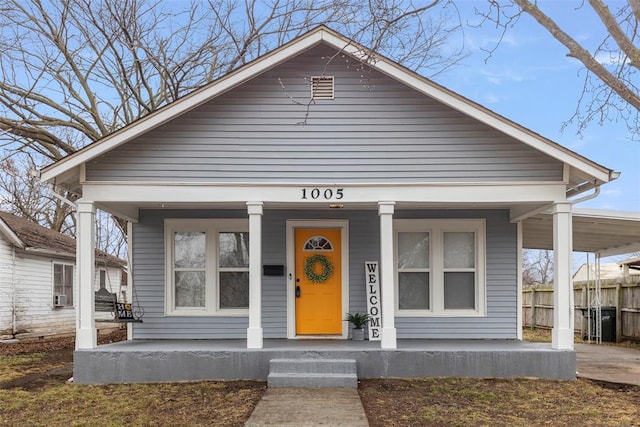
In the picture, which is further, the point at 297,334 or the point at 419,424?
the point at 297,334

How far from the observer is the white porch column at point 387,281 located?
7.72m

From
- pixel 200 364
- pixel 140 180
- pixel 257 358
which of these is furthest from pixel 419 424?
pixel 140 180

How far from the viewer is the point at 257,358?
7570 millimetres

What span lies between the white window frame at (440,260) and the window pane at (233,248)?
270cm

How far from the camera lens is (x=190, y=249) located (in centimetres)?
948

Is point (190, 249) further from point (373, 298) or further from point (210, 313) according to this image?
point (373, 298)

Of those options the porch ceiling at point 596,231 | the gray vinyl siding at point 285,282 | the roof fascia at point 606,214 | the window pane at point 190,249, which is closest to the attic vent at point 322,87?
the gray vinyl siding at point 285,282

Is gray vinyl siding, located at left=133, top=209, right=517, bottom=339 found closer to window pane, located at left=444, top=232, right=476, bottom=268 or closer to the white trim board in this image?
window pane, located at left=444, top=232, right=476, bottom=268

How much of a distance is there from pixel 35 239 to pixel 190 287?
863 cm

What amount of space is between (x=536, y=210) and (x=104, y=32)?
1187 centimetres

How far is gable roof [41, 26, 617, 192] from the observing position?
7.59m

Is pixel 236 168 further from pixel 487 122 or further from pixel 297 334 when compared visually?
pixel 487 122

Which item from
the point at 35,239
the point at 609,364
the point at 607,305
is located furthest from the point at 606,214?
the point at 35,239

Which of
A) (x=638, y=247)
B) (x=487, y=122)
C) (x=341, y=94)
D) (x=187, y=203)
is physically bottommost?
(x=638, y=247)
